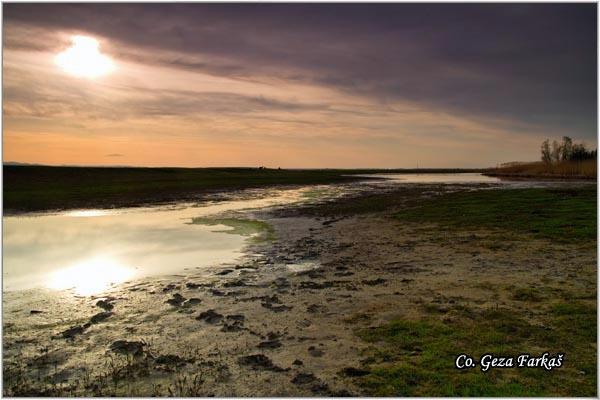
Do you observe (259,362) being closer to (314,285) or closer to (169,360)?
(169,360)

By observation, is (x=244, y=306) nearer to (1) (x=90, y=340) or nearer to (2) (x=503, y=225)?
(1) (x=90, y=340)

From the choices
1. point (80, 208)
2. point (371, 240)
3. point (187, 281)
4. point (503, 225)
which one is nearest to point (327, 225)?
point (371, 240)

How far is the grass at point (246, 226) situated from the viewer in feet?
64.7

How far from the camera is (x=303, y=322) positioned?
8.33 metres

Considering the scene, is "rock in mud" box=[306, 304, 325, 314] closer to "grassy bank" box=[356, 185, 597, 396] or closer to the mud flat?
the mud flat

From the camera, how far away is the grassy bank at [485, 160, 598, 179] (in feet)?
209

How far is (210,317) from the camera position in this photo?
880cm

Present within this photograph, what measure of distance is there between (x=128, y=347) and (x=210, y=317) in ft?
5.90

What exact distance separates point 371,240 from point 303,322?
31.5 ft

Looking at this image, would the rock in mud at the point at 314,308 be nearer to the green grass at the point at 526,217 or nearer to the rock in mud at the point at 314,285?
the rock in mud at the point at 314,285

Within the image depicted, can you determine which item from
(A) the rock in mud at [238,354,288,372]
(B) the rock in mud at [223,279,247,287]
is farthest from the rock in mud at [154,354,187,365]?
(B) the rock in mud at [223,279,247,287]

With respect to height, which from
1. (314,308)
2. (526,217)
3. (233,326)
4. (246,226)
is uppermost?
(526,217)

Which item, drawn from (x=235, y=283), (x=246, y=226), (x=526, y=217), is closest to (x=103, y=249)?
(x=246, y=226)

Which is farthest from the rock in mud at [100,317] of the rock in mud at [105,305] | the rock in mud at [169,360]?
the rock in mud at [169,360]
